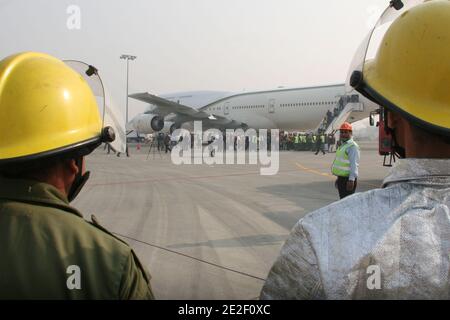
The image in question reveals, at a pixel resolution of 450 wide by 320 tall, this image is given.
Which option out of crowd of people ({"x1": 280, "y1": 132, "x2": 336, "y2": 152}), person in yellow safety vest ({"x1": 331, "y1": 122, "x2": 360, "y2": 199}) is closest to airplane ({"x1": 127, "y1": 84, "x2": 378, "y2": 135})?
crowd of people ({"x1": 280, "y1": 132, "x2": 336, "y2": 152})

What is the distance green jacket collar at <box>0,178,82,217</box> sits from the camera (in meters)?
1.41

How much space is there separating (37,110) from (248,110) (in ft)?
123

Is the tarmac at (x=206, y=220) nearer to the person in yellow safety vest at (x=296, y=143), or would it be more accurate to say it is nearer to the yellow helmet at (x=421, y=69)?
the yellow helmet at (x=421, y=69)

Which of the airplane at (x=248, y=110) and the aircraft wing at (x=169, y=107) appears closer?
the airplane at (x=248, y=110)

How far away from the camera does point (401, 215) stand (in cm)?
125

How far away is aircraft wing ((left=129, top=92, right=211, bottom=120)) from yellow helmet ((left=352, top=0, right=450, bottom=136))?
115 feet

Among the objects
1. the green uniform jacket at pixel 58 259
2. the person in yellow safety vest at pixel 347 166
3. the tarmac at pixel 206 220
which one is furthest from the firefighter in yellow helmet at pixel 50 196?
the person in yellow safety vest at pixel 347 166

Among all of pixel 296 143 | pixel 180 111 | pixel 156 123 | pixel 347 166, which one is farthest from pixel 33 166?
pixel 296 143

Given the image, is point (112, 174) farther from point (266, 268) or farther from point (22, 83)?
point (22, 83)

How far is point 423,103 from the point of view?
137 cm

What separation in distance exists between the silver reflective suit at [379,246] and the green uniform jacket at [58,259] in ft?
1.62

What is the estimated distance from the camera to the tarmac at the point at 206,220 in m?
4.52

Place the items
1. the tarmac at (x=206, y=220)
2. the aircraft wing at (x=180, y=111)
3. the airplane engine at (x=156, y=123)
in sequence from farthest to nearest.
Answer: the aircraft wing at (x=180, y=111) < the airplane engine at (x=156, y=123) < the tarmac at (x=206, y=220)
